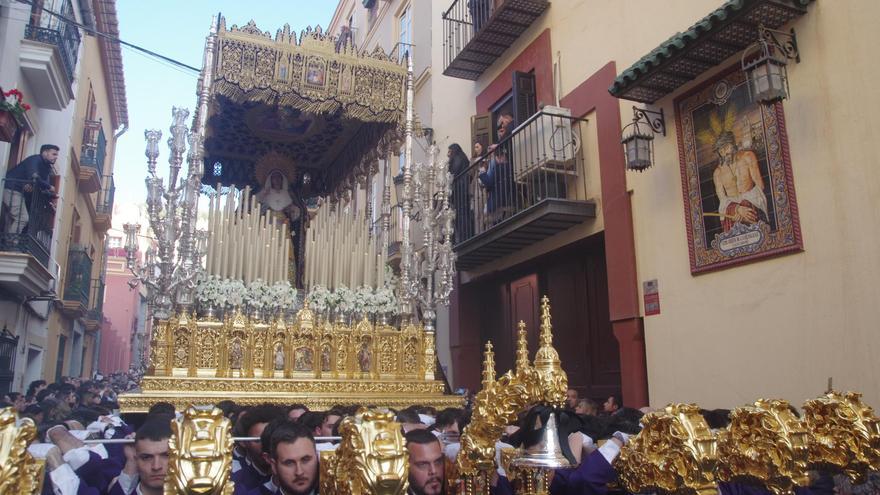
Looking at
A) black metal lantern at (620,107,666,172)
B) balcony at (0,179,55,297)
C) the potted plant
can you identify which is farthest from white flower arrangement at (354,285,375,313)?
balcony at (0,179,55,297)

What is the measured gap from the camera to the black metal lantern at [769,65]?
5.27 meters

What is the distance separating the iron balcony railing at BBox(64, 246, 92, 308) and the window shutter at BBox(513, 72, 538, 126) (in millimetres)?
11709

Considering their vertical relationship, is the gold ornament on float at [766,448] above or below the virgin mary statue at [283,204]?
below

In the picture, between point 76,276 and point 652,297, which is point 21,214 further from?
point 652,297

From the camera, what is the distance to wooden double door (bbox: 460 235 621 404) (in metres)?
8.35

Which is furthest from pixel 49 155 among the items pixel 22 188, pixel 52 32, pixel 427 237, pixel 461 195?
pixel 427 237

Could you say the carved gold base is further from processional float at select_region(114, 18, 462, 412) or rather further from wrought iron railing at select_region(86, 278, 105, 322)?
wrought iron railing at select_region(86, 278, 105, 322)

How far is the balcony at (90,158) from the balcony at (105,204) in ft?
10.6

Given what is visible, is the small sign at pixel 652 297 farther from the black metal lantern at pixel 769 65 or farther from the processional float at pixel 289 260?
the black metal lantern at pixel 769 65

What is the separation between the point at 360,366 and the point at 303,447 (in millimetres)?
4015

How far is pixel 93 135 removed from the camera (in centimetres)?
1730

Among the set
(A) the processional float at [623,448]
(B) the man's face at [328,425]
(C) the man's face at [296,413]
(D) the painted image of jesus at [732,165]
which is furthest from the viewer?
(D) the painted image of jesus at [732,165]

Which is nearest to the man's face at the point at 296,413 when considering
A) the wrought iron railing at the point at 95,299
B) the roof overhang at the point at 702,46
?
the roof overhang at the point at 702,46

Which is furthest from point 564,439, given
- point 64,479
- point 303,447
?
point 64,479
